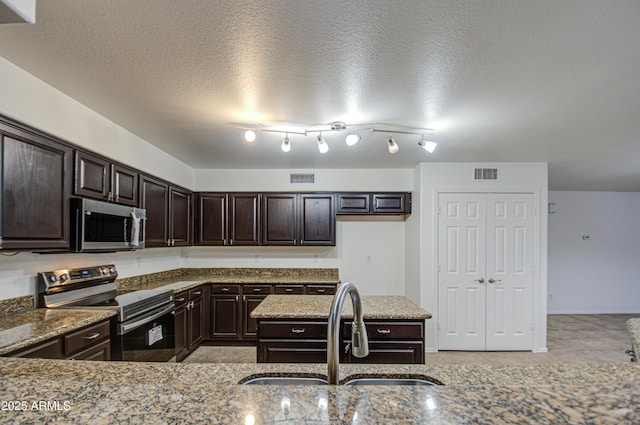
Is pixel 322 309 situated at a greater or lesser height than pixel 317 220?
lesser

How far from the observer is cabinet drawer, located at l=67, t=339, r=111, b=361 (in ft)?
7.01

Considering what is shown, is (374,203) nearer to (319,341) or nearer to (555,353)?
(319,341)

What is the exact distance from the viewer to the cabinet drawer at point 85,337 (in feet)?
6.61

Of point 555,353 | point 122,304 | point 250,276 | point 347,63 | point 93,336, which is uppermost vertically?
point 347,63

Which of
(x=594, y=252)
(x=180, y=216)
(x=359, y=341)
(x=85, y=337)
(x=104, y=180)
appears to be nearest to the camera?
(x=359, y=341)

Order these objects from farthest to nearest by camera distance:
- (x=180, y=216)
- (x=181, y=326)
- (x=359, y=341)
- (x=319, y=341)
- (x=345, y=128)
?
(x=180, y=216)
(x=181, y=326)
(x=345, y=128)
(x=319, y=341)
(x=359, y=341)

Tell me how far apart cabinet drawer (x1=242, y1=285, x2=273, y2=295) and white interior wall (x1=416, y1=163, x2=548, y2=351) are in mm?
2043

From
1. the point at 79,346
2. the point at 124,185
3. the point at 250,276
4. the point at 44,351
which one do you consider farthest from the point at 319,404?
the point at 250,276

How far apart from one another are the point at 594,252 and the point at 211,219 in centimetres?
714

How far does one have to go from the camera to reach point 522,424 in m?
0.61

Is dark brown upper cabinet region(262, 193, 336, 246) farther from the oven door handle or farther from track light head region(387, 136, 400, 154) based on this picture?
track light head region(387, 136, 400, 154)

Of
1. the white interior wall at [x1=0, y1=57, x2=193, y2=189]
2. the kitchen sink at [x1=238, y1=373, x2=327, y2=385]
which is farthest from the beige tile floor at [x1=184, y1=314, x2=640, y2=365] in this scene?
the kitchen sink at [x1=238, y1=373, x2=327, y2=385]

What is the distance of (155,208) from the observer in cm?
361

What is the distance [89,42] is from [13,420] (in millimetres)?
1761
